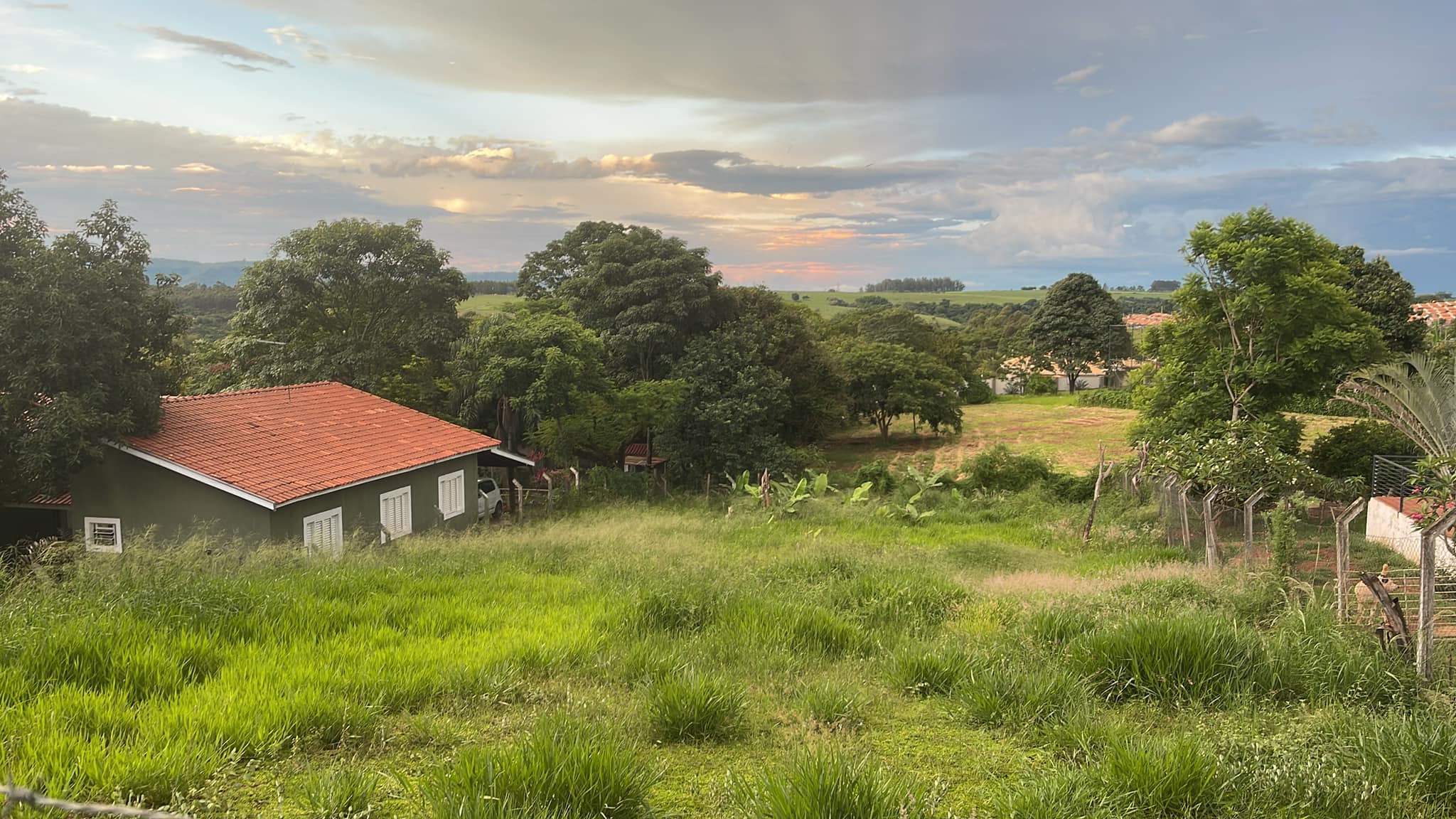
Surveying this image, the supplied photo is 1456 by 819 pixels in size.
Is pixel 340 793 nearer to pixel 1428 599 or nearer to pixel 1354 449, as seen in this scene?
pixel 1428 599

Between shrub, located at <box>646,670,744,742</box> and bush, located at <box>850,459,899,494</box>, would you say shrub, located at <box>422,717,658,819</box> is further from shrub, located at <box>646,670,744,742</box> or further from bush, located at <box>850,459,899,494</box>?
bush, located at <box>850,459,899,494</box>

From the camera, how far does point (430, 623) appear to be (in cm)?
707

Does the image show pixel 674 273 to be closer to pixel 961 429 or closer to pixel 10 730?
pixel 961 429

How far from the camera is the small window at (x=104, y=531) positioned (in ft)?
51.9

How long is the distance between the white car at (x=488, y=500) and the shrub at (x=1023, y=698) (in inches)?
746

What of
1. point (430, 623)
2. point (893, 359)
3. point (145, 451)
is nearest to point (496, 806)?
point (430, 623)

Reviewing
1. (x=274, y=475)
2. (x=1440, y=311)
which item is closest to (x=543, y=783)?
(x=274, y=475)

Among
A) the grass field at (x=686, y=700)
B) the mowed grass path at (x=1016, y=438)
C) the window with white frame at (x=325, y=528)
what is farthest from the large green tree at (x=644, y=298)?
the grass field at (x=686, y=700)

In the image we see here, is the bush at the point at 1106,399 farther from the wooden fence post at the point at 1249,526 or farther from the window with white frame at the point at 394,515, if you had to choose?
the window with white frame at the point at 394,515

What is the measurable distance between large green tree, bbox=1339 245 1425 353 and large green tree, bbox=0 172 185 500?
4262cm

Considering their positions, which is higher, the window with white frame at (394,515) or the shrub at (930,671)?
the shrub at (930,671)

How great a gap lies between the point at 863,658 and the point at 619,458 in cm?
2916

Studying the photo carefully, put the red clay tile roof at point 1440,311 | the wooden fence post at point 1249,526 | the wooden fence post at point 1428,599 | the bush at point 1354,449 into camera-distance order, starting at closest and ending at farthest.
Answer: the wooden fence post at point 1428,599
the wooden fence post at point 1249,526
the bush at point 1354,449
the red clay tile roof at point 1440,311

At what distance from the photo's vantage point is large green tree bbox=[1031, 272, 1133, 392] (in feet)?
208
